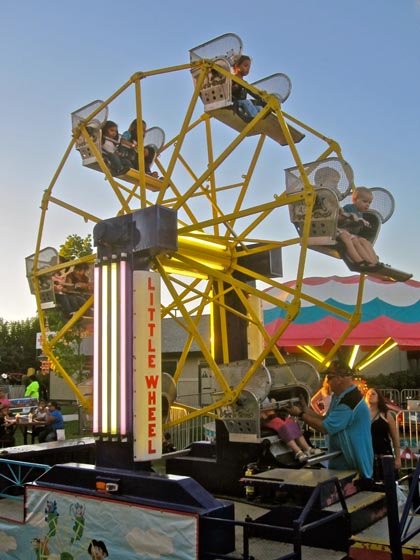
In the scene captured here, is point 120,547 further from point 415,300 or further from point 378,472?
point 415,300

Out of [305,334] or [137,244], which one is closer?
[137,244]

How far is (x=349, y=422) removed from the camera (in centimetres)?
662

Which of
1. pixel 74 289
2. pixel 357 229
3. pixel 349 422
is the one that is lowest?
pixel 349 422

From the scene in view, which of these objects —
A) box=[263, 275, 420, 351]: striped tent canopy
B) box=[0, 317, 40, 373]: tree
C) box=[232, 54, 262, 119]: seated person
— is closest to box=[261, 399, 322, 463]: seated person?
box=[232, 54, 262, 119]: seated person

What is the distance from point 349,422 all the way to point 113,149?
5991 millimetres

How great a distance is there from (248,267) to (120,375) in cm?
404

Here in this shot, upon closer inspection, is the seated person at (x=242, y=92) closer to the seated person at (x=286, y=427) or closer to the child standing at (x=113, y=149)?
the child standing at (x=113, y=149)

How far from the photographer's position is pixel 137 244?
6.97 meters

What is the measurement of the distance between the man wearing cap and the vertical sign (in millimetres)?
1940

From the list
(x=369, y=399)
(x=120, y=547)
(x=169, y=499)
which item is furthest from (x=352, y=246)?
(x=120, y=547)

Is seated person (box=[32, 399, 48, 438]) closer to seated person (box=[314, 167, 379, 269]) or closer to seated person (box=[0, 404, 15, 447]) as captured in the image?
seated person (box=[0, 404, 15, 447])

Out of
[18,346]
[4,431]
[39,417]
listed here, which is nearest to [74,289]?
[4,431]

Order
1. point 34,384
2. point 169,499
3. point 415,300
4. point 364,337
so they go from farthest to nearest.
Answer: point 34,384 → point 415,300 → point 364,337 → point 169,499

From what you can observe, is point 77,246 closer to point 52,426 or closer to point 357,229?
point 52,426
